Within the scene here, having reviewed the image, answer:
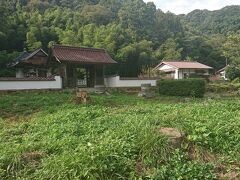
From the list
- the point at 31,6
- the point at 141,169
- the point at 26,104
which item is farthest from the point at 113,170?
the point at 31,6

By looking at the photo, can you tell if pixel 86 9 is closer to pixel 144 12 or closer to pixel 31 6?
pixel 31 6

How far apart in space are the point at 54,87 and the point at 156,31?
144ft

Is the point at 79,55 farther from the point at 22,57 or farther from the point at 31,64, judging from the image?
the point at 22,57

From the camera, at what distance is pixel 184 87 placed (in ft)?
68.5

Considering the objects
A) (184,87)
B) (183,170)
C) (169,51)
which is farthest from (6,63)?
(183,170)

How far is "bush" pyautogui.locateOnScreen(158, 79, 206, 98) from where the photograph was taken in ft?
67.4

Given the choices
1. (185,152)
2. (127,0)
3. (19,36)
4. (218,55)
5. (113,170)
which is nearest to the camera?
(113,170)

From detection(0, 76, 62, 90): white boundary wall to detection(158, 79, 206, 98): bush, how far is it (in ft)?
22.9

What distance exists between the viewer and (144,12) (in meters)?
66.1

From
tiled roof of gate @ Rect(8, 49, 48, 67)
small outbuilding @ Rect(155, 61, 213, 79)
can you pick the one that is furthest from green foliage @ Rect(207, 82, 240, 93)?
tiled roof of gate @ Rect(8, 49, 48, 67)

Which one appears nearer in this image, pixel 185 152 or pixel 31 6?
pixel 185 152

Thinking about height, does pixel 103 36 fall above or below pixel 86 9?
below

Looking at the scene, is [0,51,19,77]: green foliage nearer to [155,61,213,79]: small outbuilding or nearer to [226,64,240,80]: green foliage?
[155,61,213,79]: small outbuilding

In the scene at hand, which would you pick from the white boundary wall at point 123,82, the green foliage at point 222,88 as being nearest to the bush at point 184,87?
the white boundary wall at point 123,82
